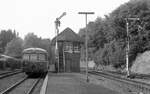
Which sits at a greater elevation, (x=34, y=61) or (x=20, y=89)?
(x=34, y=61)

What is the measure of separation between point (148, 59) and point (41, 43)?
77.0 metres

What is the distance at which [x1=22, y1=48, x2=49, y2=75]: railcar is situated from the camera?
1150 inches

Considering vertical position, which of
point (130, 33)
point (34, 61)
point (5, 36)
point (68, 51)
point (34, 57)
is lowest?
point (34, 61)

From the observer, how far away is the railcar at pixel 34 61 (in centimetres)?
2922

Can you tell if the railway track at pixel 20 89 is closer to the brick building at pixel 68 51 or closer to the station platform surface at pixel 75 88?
the station platform surface at pixel 75 88

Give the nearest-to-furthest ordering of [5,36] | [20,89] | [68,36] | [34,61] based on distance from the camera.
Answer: [20,89] < [34,61] < [68,36] < [5,36]

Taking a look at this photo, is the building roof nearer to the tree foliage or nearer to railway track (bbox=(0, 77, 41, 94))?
railway track (bbox=(0, 77, 41, 94))

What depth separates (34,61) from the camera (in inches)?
1155

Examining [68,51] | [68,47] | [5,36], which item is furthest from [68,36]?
[5,36]

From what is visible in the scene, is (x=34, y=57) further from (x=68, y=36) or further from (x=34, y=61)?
(x=68, y=36)

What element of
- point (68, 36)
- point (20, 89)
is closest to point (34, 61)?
point (20, 89)

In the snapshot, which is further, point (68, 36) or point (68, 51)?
point (68, 36)

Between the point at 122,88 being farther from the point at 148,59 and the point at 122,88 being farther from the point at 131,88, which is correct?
the point at 148,59

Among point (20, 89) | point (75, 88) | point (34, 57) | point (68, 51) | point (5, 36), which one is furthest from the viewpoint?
point (5, 36)
